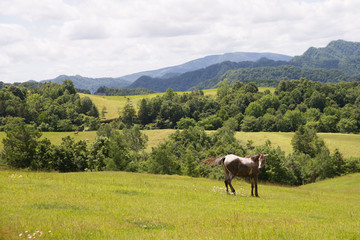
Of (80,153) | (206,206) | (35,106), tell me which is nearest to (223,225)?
(206,206)

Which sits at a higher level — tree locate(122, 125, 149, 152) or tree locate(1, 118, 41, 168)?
tree locate(1, 118, 41, 168)

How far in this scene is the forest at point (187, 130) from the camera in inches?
2366

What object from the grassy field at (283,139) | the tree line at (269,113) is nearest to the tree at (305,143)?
the grassy field at (283,139)

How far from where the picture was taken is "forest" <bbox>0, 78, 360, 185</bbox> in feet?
197

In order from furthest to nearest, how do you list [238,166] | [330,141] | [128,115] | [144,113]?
[144,113]
[128,115]
[330,141]
[238,166]

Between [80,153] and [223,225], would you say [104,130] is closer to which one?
[80,153]

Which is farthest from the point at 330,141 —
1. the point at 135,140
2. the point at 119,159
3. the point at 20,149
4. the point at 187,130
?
the point at 20,149

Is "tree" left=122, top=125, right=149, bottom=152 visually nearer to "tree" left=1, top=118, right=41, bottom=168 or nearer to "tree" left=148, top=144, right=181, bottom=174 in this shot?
"tree" left=148, top=144, right=181, bottom=174

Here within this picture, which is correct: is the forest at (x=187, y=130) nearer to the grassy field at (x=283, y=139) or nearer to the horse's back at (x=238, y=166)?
the grassy field at (x=283, y=139)

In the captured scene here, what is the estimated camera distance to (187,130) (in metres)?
133

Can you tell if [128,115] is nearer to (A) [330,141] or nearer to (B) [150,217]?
(A) [330,141]

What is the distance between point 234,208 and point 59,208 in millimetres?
9421

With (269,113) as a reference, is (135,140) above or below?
below

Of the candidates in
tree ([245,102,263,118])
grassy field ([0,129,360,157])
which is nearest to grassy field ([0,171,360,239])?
grassy field ([0,129,360,157])
